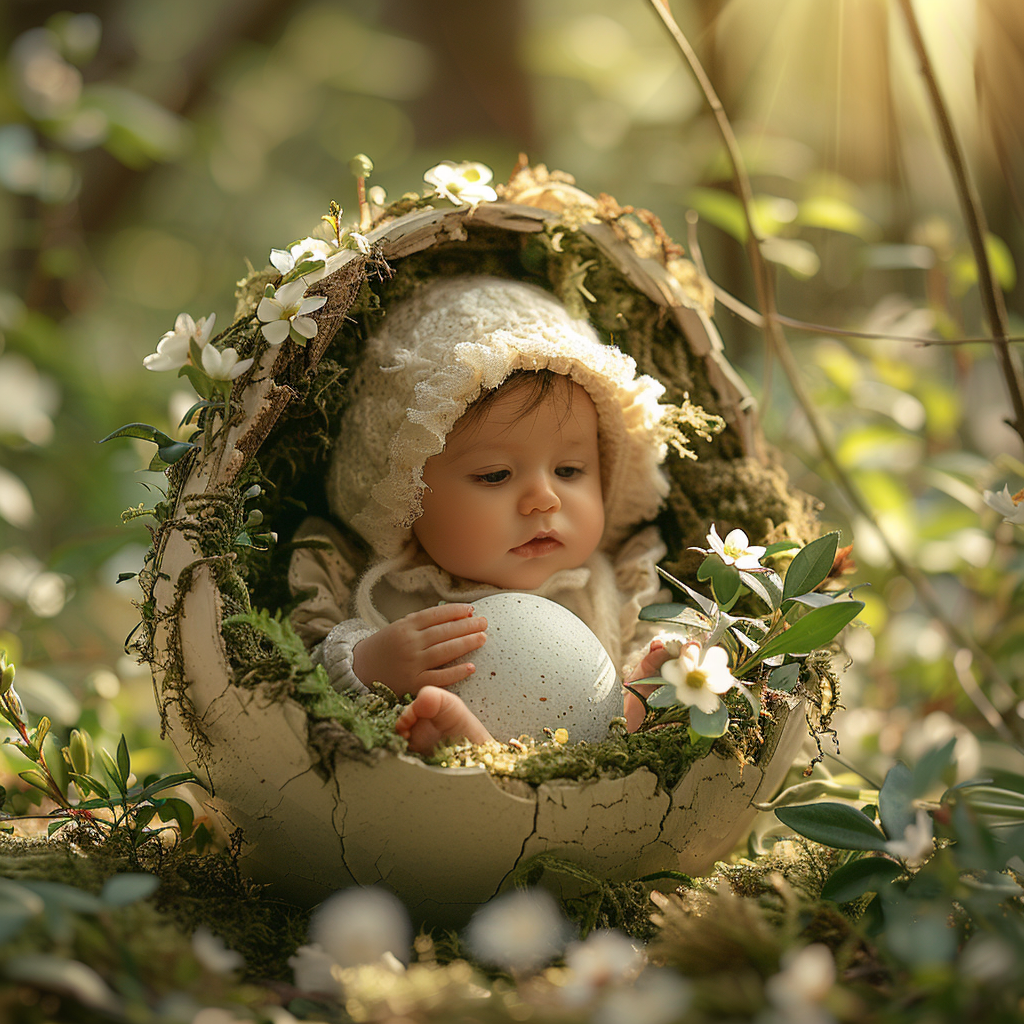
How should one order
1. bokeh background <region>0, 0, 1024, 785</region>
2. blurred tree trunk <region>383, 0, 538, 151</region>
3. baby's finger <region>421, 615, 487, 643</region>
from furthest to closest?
blurred tree trunk <region>383, 0, 538, 151</region>
bokeh background <region>0, 0, 1024, 785</region>
baby's finger <region>421, 615, 487, 643</region>

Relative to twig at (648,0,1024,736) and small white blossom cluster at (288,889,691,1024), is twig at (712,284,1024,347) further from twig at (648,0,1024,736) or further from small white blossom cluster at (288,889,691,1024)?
small white blossom cluster at (288,889,691,1024)

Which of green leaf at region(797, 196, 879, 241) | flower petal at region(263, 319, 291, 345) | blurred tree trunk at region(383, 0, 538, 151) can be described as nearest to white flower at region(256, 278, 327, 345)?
flower petal at region(263, 319, 291, 345)

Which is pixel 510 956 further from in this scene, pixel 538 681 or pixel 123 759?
pixel 123 759

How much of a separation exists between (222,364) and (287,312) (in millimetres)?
91

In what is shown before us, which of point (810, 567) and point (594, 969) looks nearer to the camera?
point (594, 969)

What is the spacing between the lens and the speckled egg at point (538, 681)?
103 centimetres

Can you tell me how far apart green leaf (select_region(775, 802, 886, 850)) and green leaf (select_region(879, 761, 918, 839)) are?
2 cm

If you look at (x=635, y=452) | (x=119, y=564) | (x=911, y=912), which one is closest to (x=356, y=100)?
(x=119, y=564)

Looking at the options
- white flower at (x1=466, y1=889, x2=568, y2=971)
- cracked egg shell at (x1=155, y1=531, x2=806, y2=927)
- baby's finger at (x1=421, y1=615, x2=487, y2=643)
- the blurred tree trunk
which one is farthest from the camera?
the blurred tree trunk

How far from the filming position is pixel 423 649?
1045 millimetres

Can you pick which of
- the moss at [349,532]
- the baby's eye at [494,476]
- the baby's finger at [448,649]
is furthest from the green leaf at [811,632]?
the baby's eye at [494,476]

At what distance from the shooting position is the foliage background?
1.42 m

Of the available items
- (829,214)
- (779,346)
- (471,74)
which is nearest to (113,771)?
(779,346)

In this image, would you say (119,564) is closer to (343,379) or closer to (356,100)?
(343,379)
